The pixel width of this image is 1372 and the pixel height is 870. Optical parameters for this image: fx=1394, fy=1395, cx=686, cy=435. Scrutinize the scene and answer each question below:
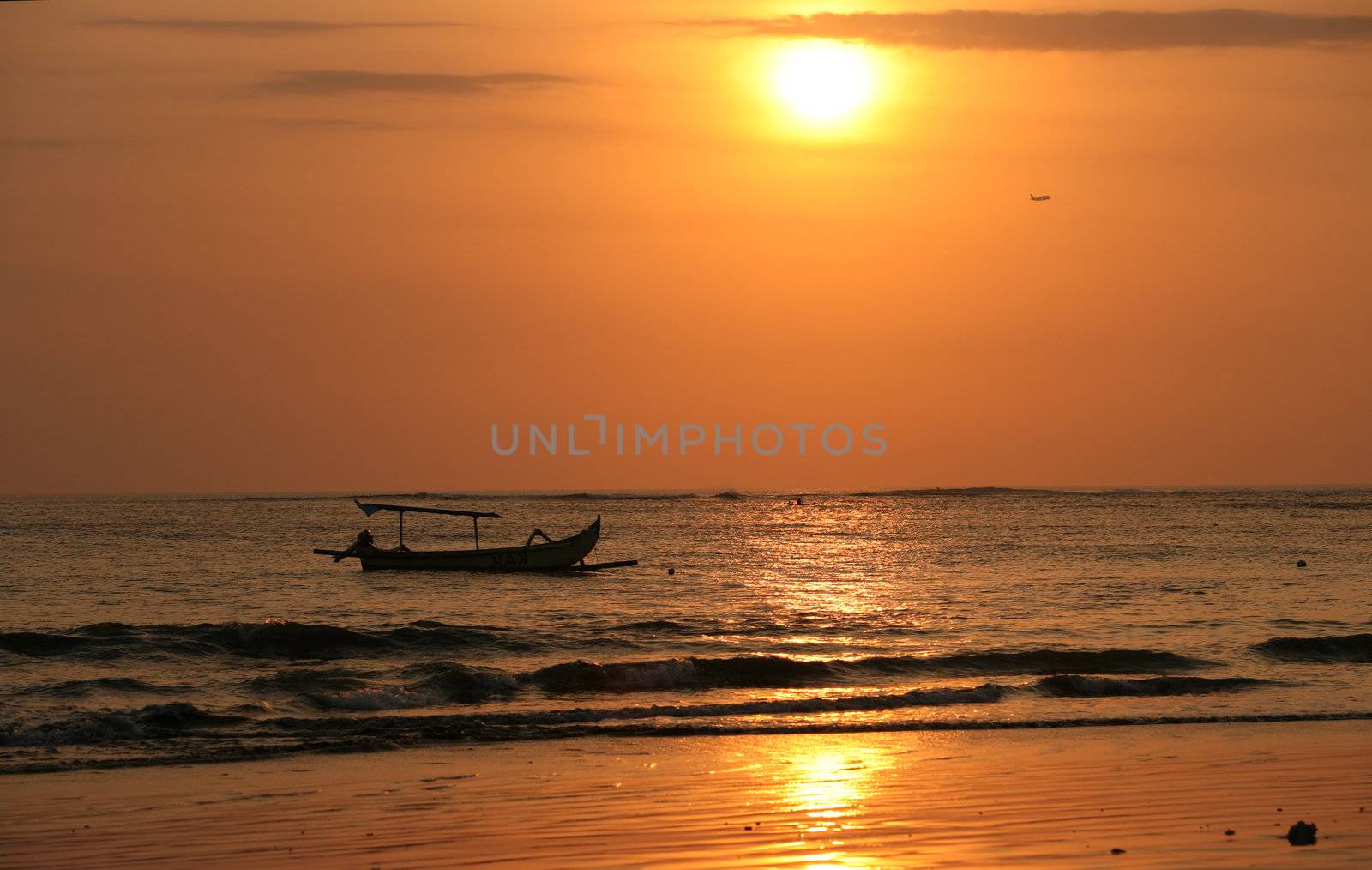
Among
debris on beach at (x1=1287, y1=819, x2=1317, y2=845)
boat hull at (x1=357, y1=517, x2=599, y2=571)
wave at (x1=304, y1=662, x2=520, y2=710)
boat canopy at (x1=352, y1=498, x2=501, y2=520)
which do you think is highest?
boat canopy at (x1=352, y1=498, x2=501, y2=520)

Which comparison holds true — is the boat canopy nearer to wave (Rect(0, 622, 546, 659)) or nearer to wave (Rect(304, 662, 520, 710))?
wave (Rect(0, 622, 546, 659))

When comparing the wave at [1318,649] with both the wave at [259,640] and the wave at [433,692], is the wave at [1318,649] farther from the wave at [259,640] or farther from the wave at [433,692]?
the wave at [259,640]

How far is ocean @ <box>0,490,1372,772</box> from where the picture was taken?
2012cm

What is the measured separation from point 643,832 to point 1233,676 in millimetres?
16075

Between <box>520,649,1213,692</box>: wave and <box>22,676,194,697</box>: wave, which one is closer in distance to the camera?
<box>22,676,194,697</box>: wave

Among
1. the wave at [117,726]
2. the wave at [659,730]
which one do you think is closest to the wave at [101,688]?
the wave at [117,726]

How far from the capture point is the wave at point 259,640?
29.0 m

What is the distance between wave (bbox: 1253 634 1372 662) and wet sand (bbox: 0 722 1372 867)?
9939 mm

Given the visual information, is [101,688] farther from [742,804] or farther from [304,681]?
[742,804]

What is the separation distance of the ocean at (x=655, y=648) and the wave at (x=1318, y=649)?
0.07 metres

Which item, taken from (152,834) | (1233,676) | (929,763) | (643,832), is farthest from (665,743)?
(1233,676)

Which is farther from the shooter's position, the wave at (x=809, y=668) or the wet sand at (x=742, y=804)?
the wave at (x=809, y=668)

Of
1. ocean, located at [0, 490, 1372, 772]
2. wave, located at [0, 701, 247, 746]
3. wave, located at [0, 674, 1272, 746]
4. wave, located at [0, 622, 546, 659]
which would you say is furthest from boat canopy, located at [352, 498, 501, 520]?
wave, located at [0, 701, 247, 746]

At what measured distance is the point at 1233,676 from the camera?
2497cm
